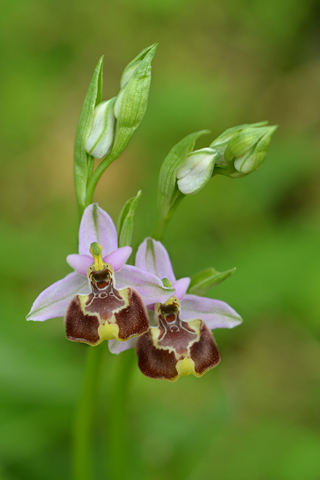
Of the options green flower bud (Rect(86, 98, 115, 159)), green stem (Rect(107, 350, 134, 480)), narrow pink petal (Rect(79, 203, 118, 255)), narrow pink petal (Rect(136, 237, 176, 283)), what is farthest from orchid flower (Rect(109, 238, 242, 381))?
green flower bud (Rect(86, 98, 115, 159))

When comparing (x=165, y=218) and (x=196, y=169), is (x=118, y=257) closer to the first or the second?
(x=165, y=218)

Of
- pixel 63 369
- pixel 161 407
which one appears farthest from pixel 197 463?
pixel 63 369

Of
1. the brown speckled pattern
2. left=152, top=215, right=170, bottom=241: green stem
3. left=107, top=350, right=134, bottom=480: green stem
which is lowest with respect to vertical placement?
left=107, top=350, right=134, bottom=480: green stem

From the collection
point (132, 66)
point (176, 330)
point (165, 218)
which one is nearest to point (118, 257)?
point (165, 218)

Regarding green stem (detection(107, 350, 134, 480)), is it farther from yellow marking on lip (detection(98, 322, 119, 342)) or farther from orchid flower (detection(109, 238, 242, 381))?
yellow marking on lip (detection(98, 322, 119, 342))

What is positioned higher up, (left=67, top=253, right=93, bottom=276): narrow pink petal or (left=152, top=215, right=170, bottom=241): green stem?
(left=152, top=215, right=170, bottom=241): green stem

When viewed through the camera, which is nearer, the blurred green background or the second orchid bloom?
the second orchid bloom

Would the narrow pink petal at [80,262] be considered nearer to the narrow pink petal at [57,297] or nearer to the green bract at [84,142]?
the narrow pink petal at [57,297]
